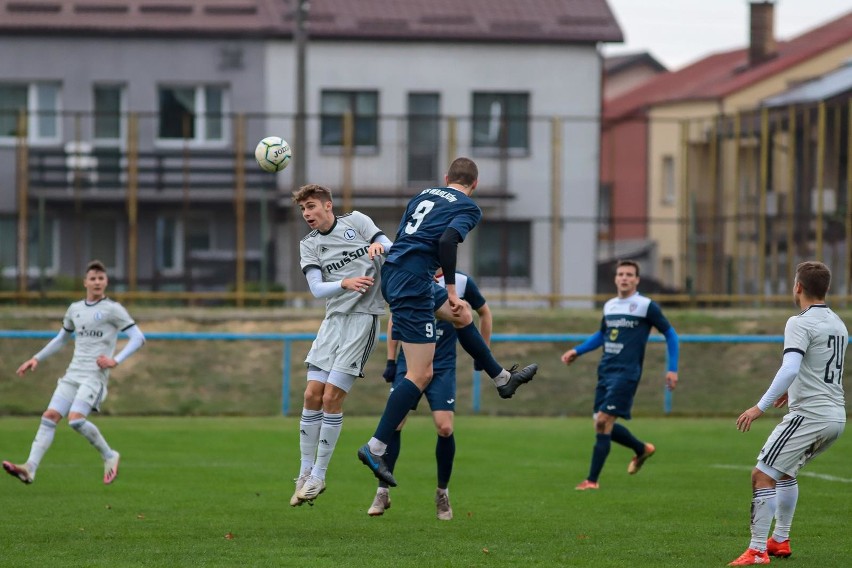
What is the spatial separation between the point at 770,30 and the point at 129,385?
31.9m

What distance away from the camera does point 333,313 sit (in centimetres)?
970

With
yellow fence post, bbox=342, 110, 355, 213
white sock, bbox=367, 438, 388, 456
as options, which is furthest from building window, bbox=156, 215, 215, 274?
white sock, bbox=367, 438, 388, 456

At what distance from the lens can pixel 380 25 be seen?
111 feet

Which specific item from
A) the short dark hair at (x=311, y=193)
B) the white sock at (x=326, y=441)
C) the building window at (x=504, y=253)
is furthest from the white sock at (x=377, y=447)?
the building window at (x=504, y=253)

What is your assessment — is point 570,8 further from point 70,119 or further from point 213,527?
point 213,527

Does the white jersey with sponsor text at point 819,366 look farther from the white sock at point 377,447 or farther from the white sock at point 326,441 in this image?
the white sock at point 326,441

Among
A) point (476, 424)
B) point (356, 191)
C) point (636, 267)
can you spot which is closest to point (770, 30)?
point (356, 191)

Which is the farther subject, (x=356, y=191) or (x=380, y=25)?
(x=380, y=25)

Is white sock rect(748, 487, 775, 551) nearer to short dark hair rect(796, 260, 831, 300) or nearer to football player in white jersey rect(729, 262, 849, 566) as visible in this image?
football player in white jersey rect(729, 262, 849, 566)

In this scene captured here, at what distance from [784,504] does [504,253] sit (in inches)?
789

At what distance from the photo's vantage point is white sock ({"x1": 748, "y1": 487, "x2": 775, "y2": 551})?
7.97m

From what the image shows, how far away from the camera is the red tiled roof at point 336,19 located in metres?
33.2

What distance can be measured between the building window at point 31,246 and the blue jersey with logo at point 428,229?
1788 centimetres

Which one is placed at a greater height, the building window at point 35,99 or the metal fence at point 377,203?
the building window at point 35,99
